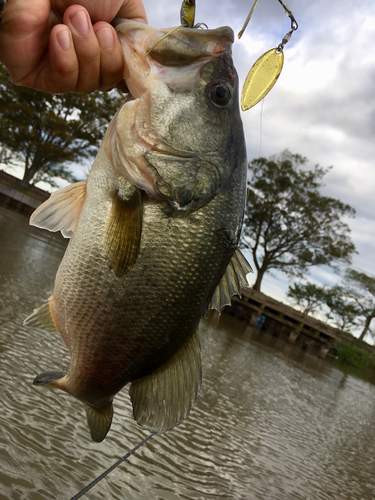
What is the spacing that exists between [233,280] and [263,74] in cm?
79

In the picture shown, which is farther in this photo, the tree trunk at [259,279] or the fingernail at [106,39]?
the tree trunk at [259,279]

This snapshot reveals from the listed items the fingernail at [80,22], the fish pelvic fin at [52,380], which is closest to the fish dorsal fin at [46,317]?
the fish pelvic fin at [52,380]

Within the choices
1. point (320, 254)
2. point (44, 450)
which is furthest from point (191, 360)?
point (320, 254)

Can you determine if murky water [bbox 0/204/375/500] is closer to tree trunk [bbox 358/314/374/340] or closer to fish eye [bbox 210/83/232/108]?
fish eye [bbox 210/83/232/108]

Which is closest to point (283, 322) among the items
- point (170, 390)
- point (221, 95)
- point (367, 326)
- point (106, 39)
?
point (367, 326)

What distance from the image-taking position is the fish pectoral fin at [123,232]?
1.39m

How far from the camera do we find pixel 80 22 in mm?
1398

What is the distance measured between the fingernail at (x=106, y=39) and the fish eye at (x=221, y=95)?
40 centimetres

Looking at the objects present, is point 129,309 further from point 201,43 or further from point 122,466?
point 122,466

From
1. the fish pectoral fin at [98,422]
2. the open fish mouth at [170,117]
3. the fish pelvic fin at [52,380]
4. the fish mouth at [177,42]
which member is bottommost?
the fish pectoral fin at [98,422]

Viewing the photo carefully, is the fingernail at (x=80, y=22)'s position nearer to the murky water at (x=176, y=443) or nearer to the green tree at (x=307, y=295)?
the murky water at (x=176, y=443)

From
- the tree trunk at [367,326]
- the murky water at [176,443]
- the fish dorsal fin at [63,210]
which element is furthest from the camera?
the tree trunk at [367,326]

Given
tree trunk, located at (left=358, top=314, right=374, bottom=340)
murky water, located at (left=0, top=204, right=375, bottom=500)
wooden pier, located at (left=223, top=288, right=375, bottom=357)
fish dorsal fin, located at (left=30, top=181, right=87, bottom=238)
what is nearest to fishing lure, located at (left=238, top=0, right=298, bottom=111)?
fish dorsal fin, located at (left=30, top=181, right=87, bottom=238)

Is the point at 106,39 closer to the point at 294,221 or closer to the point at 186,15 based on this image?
the point at 186,15
